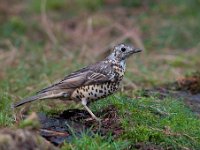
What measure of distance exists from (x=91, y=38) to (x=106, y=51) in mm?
1312

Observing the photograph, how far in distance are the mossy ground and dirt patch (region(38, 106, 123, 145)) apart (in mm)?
117

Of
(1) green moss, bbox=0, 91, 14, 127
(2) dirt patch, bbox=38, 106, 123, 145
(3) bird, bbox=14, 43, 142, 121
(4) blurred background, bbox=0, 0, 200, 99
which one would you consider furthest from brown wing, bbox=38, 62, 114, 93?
(4) blurred background, bbox=0, 0, 200, 99

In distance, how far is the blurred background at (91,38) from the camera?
1182cm

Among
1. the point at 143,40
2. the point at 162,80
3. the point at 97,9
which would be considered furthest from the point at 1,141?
the point at 97,9

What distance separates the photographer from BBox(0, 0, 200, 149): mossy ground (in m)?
7.08

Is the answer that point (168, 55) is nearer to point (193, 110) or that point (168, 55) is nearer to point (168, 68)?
point (168, 68)

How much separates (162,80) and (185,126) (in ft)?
14.2

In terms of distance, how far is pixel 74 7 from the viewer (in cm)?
1673

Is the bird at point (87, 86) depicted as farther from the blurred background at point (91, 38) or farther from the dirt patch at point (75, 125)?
the blurred background at point (91, 38)

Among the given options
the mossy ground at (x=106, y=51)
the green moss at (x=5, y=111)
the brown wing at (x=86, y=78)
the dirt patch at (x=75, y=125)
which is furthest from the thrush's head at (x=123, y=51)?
the green moss at (x=5, y=111)

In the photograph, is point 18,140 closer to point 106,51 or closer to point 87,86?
point 87,86

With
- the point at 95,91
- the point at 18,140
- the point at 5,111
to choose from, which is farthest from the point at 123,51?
the point at 18,140

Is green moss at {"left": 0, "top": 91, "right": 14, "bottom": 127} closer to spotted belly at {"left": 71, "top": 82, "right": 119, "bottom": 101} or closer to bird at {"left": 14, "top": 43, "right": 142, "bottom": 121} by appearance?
bird at {"left": 14, "top": 43, "right": 142, "bottom": 121}

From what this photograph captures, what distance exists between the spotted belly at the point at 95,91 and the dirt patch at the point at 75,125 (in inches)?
7.9
